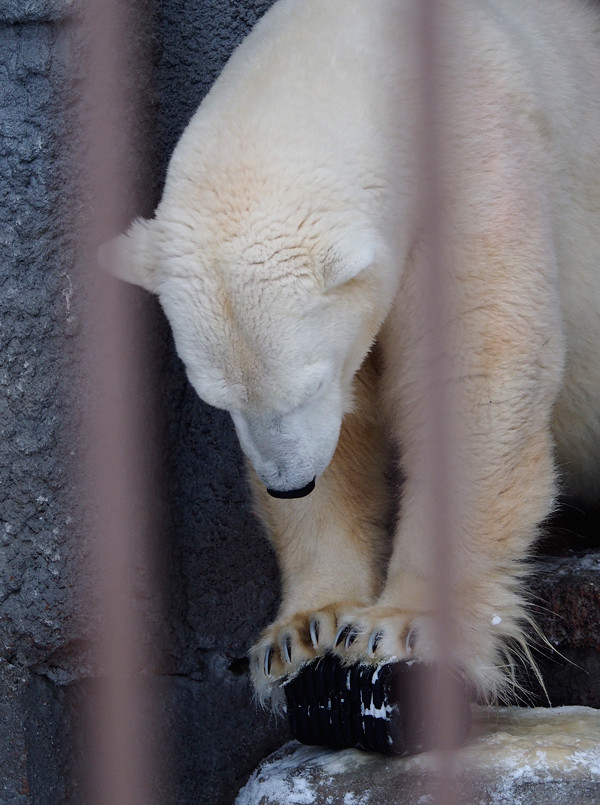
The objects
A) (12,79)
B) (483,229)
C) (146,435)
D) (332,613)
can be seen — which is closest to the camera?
(483,229)

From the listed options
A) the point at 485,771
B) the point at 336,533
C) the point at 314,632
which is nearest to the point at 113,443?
the point at 336,533

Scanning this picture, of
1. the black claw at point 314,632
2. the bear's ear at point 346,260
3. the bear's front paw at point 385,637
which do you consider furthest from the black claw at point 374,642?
the bear's ear at point 346,260

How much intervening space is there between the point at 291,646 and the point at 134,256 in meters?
0.68

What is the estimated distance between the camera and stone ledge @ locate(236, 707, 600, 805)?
4.84 feet

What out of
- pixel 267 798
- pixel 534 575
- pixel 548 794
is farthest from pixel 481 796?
pixel 534 575

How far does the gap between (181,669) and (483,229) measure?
48.8 inches

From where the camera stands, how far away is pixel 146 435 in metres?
2.18

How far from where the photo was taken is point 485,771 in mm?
1512

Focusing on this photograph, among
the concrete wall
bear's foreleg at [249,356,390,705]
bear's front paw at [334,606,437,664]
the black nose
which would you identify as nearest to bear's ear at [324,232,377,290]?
the black nose

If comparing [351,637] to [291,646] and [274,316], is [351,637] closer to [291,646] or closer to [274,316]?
[291,646]

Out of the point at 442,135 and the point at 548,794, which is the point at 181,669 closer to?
the point at 548,794

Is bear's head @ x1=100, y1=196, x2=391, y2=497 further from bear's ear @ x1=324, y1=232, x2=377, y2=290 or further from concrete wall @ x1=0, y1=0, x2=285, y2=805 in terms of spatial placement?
concrete wall @ x1=0, y1=0, x2=285, y2=805

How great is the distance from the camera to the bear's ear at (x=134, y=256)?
162 cm

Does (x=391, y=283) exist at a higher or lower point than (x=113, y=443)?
higher
